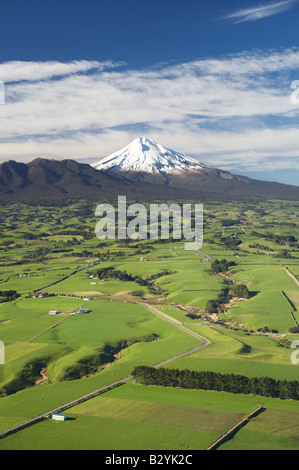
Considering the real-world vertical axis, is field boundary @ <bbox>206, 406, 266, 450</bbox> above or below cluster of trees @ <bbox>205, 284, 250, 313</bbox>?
below

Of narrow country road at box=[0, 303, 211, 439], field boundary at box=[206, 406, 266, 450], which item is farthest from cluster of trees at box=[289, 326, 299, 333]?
field boundary at box=[206, 406, 266, 450]

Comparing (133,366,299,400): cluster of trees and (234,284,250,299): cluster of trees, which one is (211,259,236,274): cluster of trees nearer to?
(234,284,250,299): cluster of trees

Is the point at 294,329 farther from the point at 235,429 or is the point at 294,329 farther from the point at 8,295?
the point at 8,295

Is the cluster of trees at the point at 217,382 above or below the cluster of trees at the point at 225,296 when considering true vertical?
below

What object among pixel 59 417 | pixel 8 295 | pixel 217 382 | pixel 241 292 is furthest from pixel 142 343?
pixel 8 295

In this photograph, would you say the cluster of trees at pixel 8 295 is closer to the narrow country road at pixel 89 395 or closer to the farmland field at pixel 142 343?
the farmland field at pixel 142 343

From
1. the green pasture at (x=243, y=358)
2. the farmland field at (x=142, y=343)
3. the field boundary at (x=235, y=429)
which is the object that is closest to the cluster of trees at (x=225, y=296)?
the farmland field at (x=142, y=343)
